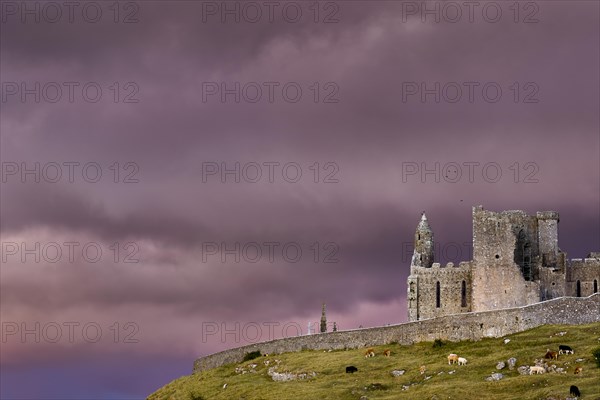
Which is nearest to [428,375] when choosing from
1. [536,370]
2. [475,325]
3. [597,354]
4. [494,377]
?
[494,377]

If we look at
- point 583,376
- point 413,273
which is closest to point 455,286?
point 413,273

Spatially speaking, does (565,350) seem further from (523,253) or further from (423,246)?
(423,246)

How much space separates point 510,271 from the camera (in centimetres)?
12531

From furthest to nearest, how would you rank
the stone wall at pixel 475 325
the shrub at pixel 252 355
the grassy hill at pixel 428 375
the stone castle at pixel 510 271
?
the shrub at pixel 252 355 → the stone castle at pixel 510 271 → the stone wall at pixel 475 325 → the grassy hill at pixel 428 375

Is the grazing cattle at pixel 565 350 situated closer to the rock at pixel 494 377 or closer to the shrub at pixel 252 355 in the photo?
the rock at pixel 494 377

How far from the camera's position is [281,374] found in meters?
113

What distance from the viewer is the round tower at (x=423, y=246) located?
444 feet

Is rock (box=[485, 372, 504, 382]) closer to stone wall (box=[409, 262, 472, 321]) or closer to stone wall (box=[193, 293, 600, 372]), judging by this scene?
stone wall (box=[193, 293, 600, 372])

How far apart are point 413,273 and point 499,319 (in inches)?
931

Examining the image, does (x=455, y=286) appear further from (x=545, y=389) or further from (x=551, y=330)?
(x=545, y=389)

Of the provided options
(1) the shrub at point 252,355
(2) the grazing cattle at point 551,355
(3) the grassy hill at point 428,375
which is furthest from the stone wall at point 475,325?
Answer: (2) the grazing cattle at point 551,355

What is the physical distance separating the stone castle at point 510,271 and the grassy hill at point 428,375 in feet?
49.8

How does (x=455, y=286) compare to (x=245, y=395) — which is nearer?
(x=245, y=395)

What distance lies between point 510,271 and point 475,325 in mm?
15758
